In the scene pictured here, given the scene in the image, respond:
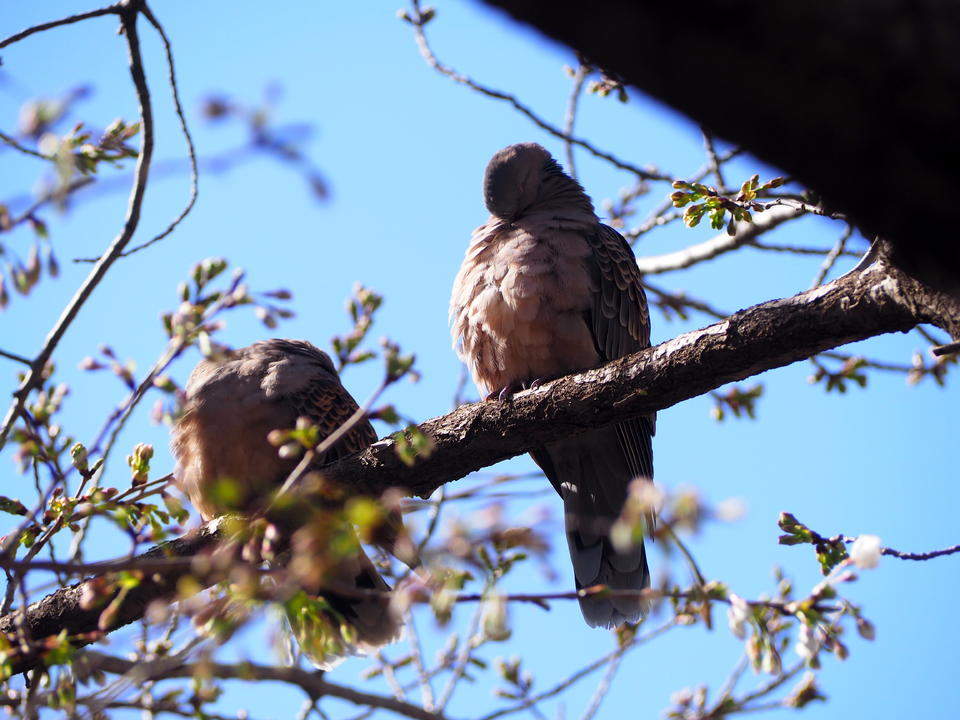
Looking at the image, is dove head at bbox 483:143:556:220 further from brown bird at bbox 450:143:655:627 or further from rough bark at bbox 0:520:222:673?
rough bark at bbox 0:520:222:673

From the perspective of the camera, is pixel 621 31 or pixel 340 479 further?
pixel 340 479

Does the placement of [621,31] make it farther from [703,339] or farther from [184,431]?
[184,431]

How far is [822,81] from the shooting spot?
1.14 meters

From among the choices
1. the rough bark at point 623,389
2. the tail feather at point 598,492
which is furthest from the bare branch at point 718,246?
the rough bark at point 623,389

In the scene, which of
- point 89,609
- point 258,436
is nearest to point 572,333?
point 258,436

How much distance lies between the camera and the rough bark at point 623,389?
2765 mm

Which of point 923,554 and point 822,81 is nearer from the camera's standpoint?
point 822,81

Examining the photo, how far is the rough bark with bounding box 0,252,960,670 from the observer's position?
9.07 ft

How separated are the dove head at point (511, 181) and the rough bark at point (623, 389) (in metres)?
1.94

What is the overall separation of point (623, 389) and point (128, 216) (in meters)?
1.89

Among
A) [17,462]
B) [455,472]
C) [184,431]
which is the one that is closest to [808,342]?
[455,472]

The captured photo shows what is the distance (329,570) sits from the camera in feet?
5.80

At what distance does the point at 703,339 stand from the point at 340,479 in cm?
169

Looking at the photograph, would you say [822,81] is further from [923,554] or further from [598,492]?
[598,492]
